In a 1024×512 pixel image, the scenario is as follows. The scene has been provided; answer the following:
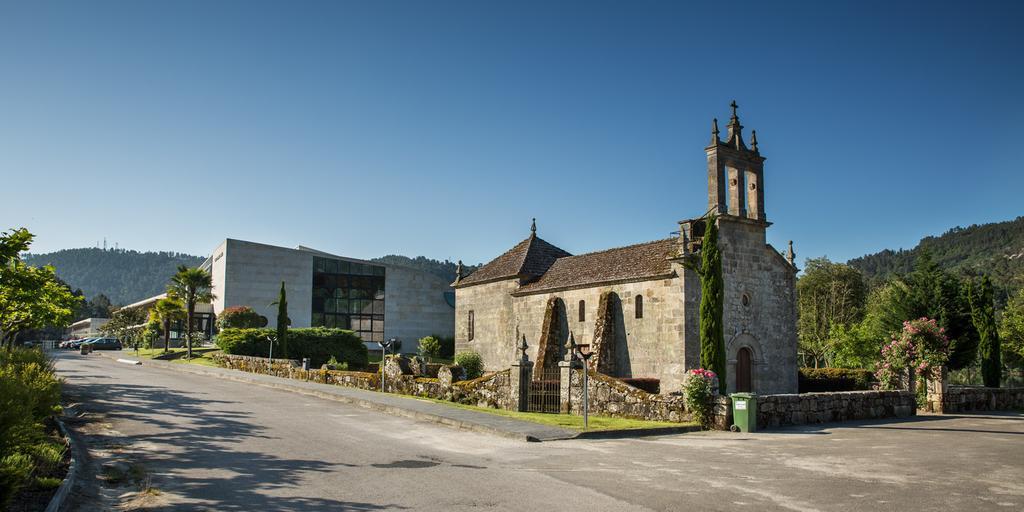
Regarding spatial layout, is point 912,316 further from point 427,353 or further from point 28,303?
point 28,303

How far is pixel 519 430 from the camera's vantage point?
55.9 feet

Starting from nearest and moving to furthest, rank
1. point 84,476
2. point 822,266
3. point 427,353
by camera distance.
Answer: point 84,476 → point 427,353 → point 822,266

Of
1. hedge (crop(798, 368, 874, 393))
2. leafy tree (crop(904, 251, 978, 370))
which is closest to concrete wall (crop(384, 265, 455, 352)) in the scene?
hedge (crop(798, 368, 874, 393))

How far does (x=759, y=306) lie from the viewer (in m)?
31.0

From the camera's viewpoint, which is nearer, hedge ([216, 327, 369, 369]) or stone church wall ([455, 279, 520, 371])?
stone church wall ([455, 279, 520, 371])

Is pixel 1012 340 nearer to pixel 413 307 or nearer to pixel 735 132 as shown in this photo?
pixel 735 132

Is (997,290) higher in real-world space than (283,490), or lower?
higher

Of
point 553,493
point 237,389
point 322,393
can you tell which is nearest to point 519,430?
point 553,493

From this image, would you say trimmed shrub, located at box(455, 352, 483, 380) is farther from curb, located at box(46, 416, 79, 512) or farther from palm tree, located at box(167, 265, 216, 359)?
curb, located at box(46, 416, 79, 512)

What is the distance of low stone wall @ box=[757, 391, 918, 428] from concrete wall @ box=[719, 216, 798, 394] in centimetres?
617

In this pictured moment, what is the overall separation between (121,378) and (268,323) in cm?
3246

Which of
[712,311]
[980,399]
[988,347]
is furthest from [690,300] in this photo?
[988,347]

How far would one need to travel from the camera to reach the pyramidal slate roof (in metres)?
39.1

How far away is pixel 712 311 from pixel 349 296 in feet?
167
